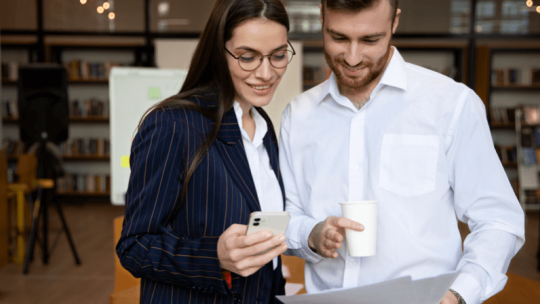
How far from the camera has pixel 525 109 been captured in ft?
22.5

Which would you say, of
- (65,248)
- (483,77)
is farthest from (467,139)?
(483,77)

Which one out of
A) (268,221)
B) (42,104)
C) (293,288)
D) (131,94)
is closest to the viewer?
(268,221)

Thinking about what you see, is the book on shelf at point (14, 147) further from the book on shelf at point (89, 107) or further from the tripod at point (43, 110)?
the tripod at point (43, 110)

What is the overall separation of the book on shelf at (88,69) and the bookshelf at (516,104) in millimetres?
5946

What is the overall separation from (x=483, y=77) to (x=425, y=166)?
672 cm

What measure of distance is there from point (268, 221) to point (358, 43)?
0.59 metres

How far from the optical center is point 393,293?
0.88 meters

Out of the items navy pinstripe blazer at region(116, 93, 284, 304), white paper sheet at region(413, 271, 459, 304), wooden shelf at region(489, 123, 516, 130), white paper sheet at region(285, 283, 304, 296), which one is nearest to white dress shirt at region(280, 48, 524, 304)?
white paper sheet at region(413, 271, 459, 304)

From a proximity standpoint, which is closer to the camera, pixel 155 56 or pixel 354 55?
pixel 354 55

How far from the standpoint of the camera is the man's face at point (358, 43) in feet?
3.79

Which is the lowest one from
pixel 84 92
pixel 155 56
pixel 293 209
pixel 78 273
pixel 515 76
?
pixel 78 273

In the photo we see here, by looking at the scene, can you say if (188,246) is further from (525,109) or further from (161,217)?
(525,109)

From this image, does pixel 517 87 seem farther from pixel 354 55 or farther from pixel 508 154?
pixel 354 55

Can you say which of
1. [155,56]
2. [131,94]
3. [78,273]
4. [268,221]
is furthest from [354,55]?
[155,56]
